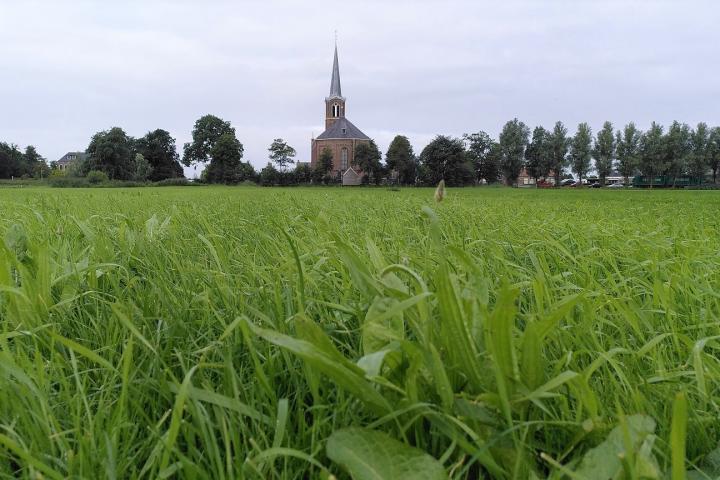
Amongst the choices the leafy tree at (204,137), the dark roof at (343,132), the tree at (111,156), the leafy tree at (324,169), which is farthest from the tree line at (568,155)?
the tree at (111,156)

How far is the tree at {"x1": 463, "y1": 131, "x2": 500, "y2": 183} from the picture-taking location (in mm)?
67312

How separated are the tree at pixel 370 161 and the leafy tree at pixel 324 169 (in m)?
4.39

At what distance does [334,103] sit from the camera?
279 feet

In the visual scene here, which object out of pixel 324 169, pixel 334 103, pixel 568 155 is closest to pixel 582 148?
pixel 568 155

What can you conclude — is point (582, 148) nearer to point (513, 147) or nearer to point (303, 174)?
point (513, 147)

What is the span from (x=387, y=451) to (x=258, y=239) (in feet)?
5.71

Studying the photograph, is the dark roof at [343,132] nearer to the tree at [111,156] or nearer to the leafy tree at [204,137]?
the leafy tree at [204,137]

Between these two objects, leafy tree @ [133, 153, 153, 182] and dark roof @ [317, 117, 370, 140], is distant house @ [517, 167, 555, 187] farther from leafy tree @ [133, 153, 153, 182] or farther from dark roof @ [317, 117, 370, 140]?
leafy tree @ [133, 153, 153, 182]

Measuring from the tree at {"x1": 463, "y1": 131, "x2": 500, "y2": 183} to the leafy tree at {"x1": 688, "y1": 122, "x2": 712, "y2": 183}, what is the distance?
24.4m

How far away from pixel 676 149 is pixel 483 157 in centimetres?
2371

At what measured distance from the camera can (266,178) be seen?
61.1 metres

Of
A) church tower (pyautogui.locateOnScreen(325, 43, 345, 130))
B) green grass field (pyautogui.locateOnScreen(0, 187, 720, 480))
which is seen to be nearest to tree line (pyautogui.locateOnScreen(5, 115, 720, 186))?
church tower (pyautogui.locateOnScreen(325, 43, 345, 130))

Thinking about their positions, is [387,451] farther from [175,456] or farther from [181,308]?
[181,308]

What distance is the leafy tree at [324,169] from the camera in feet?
224
